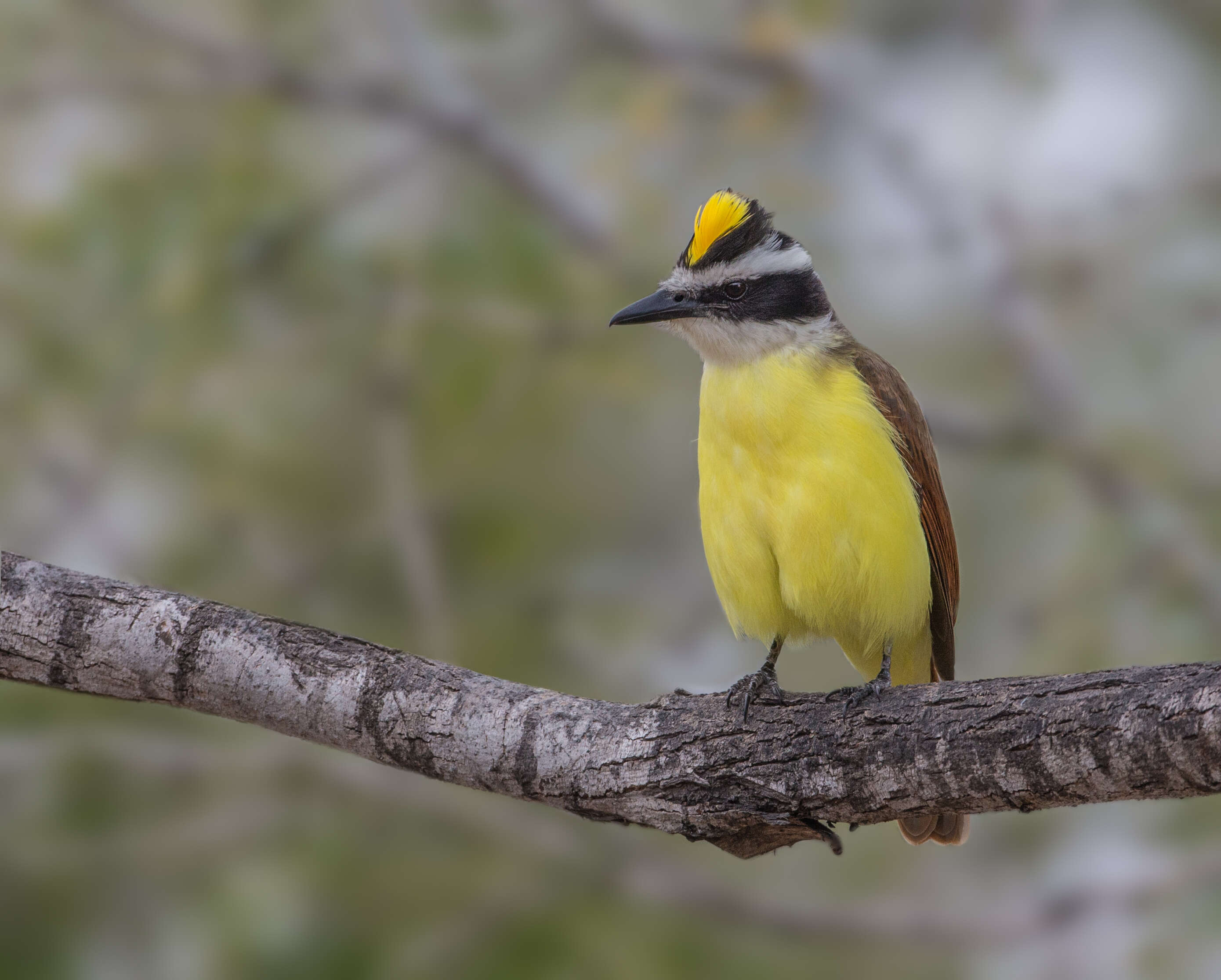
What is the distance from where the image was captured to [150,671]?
2156mm

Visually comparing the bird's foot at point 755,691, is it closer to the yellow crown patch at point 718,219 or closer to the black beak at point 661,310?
the black beak at point 661,310

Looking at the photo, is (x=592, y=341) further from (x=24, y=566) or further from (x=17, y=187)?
(x=24, y=566)

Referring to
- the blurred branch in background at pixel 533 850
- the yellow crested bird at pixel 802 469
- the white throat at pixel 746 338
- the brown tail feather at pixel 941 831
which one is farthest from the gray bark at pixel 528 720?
the blurred branch in background at pixel 533 850

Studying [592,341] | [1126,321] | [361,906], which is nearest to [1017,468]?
[1126,321]

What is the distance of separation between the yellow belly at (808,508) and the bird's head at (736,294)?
7 centimetres

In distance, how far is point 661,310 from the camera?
2.63 metres

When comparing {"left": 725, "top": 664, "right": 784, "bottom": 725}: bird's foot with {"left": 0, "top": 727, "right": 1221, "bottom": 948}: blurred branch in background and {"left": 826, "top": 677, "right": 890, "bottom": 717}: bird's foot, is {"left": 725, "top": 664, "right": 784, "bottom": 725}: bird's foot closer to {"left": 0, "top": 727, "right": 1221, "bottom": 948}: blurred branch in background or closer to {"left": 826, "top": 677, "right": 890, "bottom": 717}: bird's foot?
{"left": 826, "top": 677, "right": 890, "bottom": 717}: bird's foot

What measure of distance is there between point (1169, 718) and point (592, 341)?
296 centimetres

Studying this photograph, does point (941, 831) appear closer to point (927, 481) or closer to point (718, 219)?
point (927, 481)

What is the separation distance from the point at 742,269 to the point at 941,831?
129cm

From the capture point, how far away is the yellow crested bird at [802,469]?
8.09 feet

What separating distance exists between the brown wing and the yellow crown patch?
386 millimetres

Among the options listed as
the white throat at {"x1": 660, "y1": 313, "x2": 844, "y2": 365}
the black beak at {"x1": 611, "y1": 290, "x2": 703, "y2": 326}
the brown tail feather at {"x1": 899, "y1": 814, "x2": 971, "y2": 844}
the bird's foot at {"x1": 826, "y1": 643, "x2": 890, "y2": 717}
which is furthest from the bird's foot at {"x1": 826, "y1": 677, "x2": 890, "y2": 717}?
the black beak at {"x1": 611, "y1": 290, "x2": 703, "y2": 326}

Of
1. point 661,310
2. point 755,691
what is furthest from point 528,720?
point 661,310
